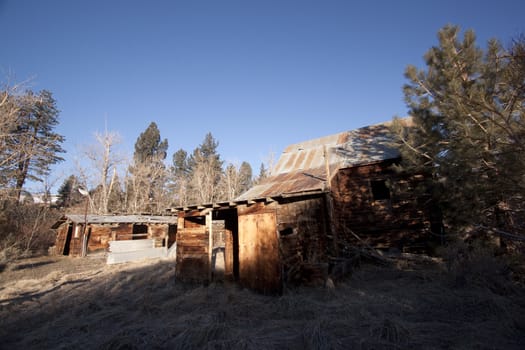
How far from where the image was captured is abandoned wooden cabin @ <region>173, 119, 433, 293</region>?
848cm

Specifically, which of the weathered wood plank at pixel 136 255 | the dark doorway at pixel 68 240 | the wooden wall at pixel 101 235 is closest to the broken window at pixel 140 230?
the wooden wall at pixel 101 235

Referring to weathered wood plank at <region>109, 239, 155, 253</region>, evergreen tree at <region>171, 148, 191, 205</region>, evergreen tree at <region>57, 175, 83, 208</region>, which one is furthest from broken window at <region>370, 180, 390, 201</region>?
evergreen tree at <region>57, 175, 83, 208</region>

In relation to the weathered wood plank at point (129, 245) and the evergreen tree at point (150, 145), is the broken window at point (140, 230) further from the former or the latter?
the evergreen tree at point (150, 145)

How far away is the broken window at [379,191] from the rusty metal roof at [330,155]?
135cm

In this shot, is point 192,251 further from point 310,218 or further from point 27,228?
point 27,228

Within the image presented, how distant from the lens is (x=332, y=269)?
29.6 ft

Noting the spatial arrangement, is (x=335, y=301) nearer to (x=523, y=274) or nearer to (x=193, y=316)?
(x=193, y=316)

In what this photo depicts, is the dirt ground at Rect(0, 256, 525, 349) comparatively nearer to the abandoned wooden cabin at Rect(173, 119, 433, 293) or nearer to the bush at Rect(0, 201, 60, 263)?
the abandoned wooden cabin at Rect(173, 119, 433, 293)

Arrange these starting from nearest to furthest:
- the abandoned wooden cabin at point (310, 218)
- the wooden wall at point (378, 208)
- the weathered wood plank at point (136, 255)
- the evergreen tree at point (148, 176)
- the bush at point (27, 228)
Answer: the abandoned wooden cabin at point (310, 218), the wooden wall at point (378, 208), the weathered wood plank at point (136, 255), the bush at point (27, 228), the evergreen tree at point (148, 176)

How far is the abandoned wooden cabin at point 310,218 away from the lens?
8.48 meters

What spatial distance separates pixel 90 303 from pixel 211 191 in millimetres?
29611

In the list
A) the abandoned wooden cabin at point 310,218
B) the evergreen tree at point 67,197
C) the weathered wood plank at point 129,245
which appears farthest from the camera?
the evergreen tree at point 67,197

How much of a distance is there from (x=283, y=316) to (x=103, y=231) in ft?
73.7

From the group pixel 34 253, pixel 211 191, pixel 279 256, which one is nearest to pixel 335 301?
pixel 279 256
